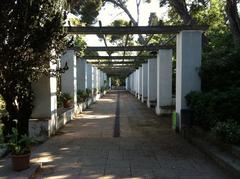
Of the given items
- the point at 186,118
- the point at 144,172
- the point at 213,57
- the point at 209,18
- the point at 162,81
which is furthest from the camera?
the point at 209,18

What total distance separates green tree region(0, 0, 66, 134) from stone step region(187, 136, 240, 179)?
4.11 meters

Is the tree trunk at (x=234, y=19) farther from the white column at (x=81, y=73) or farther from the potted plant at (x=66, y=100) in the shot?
the white column at (x=81, y=73)

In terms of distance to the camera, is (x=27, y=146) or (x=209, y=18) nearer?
(x=27, y=146)

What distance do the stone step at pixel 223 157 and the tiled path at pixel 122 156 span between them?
0.14m

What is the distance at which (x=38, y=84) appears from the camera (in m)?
10.2

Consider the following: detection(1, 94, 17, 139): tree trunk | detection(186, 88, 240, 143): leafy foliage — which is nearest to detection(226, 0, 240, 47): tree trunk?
detection(186, 88, 240, 143): leafy foliage

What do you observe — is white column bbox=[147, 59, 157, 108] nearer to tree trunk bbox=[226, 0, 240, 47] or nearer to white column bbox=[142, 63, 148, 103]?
white column bbox=[142, 63, 148, 103]

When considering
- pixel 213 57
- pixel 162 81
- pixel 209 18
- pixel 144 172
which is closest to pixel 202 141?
pixel 144 172

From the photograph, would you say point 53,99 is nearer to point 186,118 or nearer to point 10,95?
point 10,95

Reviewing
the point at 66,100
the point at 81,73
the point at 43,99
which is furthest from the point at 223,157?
the point at 81,73

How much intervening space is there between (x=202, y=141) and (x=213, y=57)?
352 centimetres

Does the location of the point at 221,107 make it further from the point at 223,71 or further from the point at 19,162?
the point at 19,162

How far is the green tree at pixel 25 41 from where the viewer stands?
7852 mm

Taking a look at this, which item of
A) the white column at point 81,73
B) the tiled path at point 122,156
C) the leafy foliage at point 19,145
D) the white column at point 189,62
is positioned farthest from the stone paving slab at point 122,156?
the white column at point 81,73
